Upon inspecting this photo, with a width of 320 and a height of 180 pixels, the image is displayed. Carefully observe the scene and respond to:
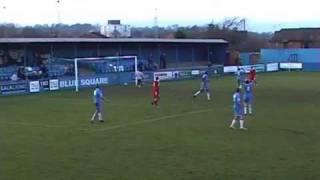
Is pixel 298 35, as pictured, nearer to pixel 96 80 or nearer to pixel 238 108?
pixel 96 80

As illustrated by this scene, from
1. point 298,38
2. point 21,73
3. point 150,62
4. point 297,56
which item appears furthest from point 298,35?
point 21,73

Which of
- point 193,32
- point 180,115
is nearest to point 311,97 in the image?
point 180,115

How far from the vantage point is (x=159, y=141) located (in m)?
22.7

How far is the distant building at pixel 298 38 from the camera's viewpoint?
106 metres

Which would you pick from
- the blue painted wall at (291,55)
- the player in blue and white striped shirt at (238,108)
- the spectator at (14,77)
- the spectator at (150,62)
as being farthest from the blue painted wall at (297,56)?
the player in blue and white striped shirt at (238,108)

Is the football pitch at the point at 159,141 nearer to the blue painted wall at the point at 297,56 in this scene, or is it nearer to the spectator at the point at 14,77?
the spectator at the point at 14,77

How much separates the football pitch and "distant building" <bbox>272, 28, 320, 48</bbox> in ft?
223

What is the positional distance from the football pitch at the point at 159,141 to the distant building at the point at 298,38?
67965 millimetres

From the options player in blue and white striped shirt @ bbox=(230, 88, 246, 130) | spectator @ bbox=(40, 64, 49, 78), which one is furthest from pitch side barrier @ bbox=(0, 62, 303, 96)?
player in blue and white striped shirt @ bbox=(230, 88, 246, 130)

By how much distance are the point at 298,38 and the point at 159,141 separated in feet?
294

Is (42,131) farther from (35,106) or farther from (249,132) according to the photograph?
(35,106)

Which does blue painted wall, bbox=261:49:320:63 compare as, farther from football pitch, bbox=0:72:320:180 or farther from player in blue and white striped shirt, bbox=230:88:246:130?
player in blue and white striped shirt, bbox=230:88:246:130

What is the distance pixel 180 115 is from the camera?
31312 millimetres

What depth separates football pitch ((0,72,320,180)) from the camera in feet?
56.3
